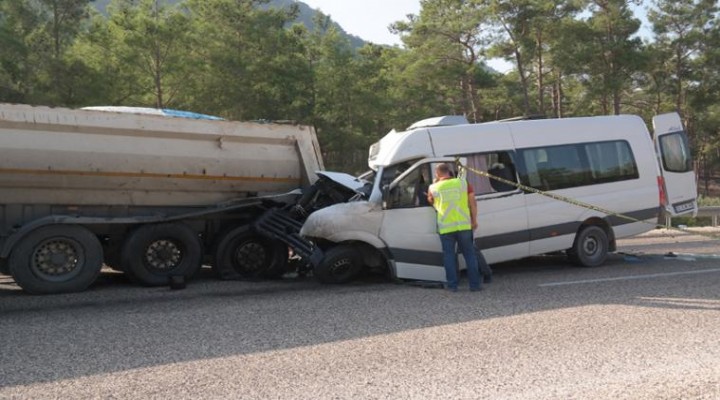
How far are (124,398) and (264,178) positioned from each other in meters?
5.75

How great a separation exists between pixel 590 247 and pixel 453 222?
10.5 feet

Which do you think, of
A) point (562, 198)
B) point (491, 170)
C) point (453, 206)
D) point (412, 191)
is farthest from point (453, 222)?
point (562, 198)

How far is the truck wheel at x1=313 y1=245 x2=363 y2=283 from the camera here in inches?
333

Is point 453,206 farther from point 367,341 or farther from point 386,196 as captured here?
point 367,341

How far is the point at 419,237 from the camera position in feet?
27.8

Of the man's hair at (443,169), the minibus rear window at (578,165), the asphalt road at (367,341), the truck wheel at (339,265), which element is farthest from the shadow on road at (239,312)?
the man's hair at (443,169)

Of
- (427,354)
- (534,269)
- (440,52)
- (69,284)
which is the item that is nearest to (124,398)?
(427,354)

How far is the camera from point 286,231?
29.8 ft

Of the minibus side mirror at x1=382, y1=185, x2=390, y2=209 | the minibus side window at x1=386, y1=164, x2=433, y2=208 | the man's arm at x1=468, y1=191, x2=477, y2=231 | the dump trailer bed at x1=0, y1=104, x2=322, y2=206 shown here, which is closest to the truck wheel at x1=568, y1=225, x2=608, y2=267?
the man's arm at x1=468, y1=191, x2=477, y2=231

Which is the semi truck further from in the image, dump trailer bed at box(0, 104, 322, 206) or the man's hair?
the man's hair

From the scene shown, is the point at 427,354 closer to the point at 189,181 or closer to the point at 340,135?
the point at 189,181

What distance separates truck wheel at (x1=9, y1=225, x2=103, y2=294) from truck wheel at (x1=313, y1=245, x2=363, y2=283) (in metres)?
2.81

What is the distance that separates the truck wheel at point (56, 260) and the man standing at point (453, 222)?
4.32 metres

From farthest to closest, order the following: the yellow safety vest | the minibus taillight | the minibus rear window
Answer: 1. the minibus taillight
2. the minibus rear window
3. the yellow safety vest
